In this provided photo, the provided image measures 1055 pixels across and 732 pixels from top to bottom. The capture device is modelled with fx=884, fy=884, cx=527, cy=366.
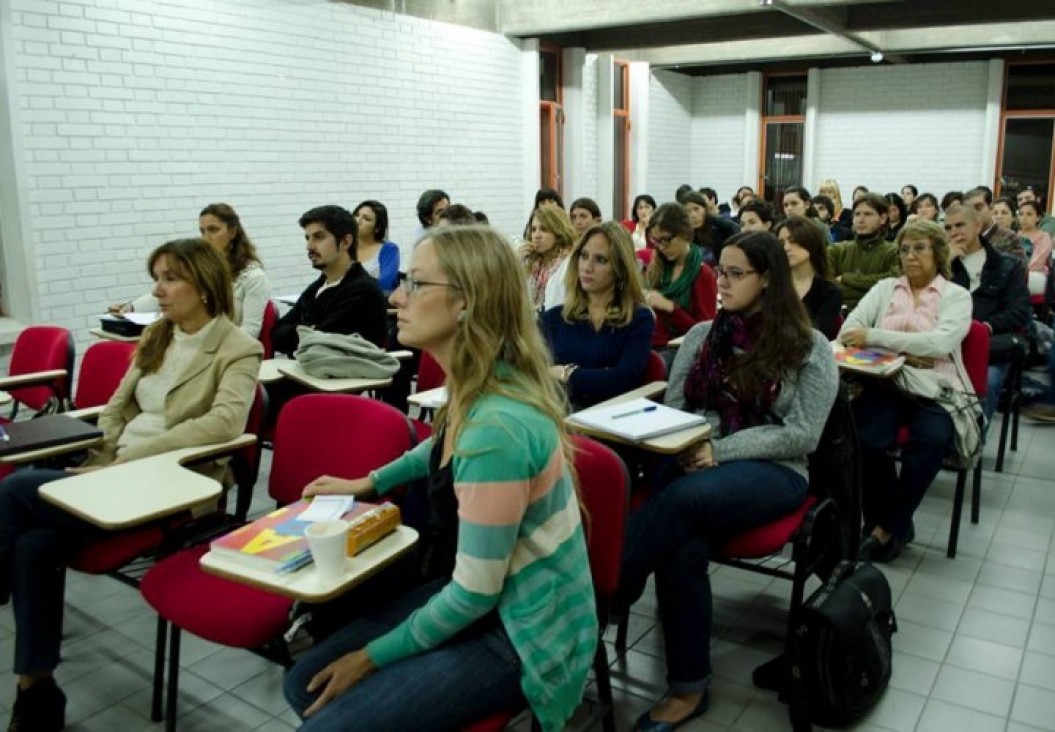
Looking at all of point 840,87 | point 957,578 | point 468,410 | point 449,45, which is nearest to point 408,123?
point 449,45

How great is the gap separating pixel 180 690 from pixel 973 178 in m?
11.7

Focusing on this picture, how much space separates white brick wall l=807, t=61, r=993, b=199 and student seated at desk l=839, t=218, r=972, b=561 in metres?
8.93

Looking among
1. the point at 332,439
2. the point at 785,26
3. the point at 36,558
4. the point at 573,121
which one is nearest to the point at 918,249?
the point at 332,439

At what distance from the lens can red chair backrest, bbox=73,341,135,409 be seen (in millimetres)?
3141

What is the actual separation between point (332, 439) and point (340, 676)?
914mm

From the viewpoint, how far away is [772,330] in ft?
8.13

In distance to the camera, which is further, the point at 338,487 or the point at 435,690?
the point at 338,487

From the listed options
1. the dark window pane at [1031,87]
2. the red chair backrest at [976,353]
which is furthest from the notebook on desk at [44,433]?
the dark window pane at [1031,87]

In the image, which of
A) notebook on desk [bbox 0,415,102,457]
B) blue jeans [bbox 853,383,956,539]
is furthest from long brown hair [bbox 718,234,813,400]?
notebook on desk [bbox 0,415,102,457]

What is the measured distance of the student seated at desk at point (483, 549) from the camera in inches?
56.7

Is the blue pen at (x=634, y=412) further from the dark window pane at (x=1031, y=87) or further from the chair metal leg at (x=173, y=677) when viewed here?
the dark window pane at (x=1031, y=87)

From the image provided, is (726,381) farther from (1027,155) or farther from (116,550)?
(1027,155)

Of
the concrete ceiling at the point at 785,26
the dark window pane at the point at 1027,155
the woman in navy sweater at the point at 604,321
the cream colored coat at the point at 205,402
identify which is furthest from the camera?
the dark window pane at the point at 1027,155

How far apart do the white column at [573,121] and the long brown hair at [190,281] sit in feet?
23.0
